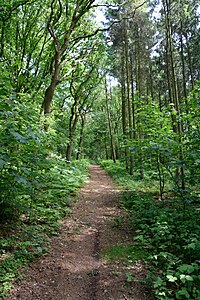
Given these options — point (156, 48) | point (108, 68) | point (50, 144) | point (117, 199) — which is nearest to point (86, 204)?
point (117, 199)

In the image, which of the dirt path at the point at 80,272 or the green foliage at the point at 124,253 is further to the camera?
the green foliage at the point at 124,253

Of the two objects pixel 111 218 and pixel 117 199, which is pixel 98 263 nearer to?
pixel 111 218

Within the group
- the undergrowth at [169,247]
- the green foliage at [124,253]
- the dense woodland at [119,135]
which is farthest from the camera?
the green foliage at [124,253]

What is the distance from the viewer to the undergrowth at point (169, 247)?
114 inches

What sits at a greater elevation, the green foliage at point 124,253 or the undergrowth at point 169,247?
the undergrowth at point 169,247

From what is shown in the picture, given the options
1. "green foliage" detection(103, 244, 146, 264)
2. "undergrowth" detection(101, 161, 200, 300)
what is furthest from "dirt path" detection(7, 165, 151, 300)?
"undergrowth" detection(101, 161, 200, 300)

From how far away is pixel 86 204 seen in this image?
768cm

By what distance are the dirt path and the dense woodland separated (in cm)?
29

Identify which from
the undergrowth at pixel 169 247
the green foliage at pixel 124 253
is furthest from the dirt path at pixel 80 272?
the undergrowth at pixel 169 247

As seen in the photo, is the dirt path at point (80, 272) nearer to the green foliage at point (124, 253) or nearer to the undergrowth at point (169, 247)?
the green foliage at point (124, 253)

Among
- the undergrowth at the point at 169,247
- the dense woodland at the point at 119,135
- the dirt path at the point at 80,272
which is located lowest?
the dirt path at the point at 80,272

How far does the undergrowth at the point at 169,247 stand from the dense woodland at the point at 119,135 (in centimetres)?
2

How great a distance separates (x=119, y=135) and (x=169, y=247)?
23.7 feet

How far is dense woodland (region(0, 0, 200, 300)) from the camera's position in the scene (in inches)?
134
